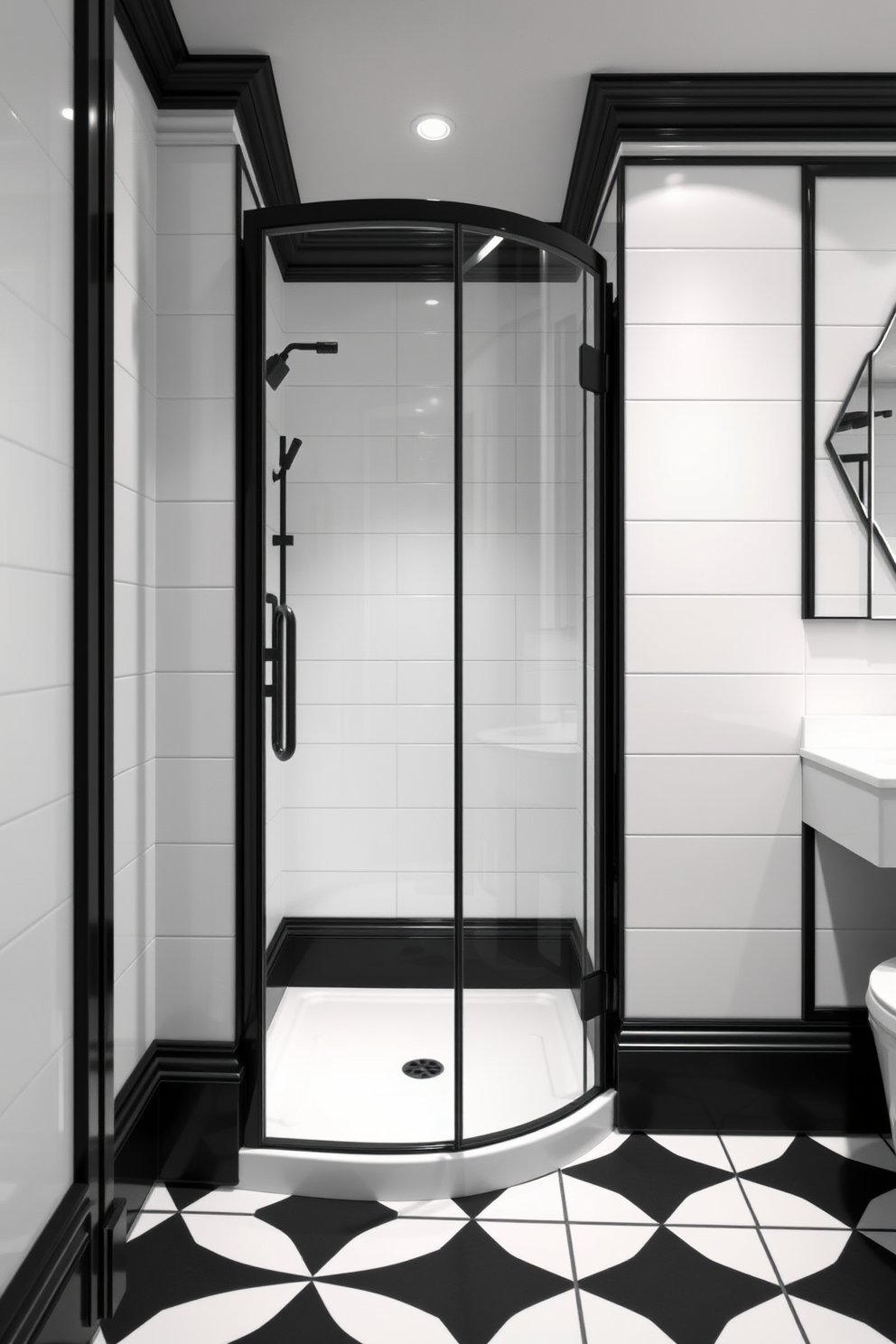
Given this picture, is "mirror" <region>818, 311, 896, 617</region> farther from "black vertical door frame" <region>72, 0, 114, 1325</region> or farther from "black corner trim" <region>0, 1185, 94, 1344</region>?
"black corner trim" <region>0, 1185, 94, 1344</region>

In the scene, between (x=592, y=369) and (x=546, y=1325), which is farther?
(x=592, y=369)

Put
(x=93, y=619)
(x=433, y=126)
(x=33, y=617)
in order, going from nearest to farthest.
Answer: (x=33, y=617) → (x=93, y=619) → (x=433, y=126)

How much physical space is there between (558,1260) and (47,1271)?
→ 0.94m

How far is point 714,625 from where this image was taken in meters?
2.16

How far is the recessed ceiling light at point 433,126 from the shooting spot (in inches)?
88.6

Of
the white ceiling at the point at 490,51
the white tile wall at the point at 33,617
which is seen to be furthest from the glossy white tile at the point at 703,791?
the white ceiling at the point at 490,51

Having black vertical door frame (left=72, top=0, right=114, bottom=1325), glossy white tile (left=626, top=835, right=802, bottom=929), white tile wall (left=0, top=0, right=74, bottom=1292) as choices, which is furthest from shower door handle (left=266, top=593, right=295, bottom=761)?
glossy white tile (left=626, top=835, right=802, bottom=929)

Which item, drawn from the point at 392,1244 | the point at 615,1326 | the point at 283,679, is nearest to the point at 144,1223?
the point at 392,1244

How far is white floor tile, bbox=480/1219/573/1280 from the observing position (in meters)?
1.65

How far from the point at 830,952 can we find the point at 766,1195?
0.59 m

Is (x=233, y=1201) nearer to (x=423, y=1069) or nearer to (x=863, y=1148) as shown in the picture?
(x=423, y=1069)

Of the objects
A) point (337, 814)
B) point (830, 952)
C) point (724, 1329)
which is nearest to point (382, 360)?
point (337, 814)

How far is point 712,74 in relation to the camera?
2.08 meters

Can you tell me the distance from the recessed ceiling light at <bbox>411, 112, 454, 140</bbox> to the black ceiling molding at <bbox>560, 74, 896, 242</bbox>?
382 millimetres
